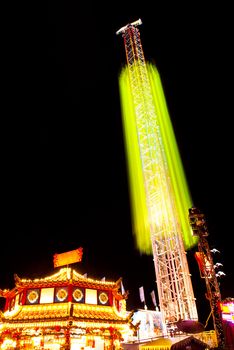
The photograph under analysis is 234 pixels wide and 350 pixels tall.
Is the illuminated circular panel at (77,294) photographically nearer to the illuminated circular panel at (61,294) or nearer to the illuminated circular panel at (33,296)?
the illuminated circular panel at (61,294)

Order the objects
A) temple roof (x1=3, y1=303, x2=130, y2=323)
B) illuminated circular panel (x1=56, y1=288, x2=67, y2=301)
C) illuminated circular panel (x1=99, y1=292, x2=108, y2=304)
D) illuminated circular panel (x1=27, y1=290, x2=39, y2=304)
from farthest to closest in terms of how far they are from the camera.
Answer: illuminated circular panel (x1=99, y1=292, x2=108, y2=304) → illuminated circular panel (x1=27, y1=290, x2=39, y2=304) → illuminated circular panel (x1=56, y1=288, x2=67, y2=301) → temple roof (x1=3, y1=303, x2=130, y2=323)

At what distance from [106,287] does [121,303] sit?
2335mm

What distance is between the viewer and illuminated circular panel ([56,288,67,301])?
1788 centimetres

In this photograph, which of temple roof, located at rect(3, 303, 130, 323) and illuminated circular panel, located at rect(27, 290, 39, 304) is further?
illuminated circular panel, located at rect(27, 290, 39, 304)

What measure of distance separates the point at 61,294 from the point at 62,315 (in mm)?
1358

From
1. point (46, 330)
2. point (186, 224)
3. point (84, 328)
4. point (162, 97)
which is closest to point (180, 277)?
point (186, 224)

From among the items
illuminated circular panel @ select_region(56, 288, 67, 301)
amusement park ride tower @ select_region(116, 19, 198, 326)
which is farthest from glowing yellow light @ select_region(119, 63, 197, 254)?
illuminated circular panel @ select_region(56, 288, 67, 301)

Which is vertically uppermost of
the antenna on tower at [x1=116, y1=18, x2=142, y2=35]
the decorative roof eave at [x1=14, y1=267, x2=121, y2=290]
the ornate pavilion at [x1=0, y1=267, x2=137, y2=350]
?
the antenna on tower at [x1=116, y1=18, x2=142, y2=35]

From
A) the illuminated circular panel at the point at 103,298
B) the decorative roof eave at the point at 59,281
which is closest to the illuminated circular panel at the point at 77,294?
the decorative roof eave at the point at 59,281

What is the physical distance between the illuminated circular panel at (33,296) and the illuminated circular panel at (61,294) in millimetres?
1358

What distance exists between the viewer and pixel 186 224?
30.9 m

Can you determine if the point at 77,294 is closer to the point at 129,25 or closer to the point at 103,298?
the point at 103,298

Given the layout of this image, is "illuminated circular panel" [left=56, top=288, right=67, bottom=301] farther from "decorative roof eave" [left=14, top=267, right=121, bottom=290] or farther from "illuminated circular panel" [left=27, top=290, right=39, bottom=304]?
"illuminated circular panel" [left=27, top=290, right=39, bottom=304]

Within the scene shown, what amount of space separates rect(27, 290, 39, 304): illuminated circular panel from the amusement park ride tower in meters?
12.5
